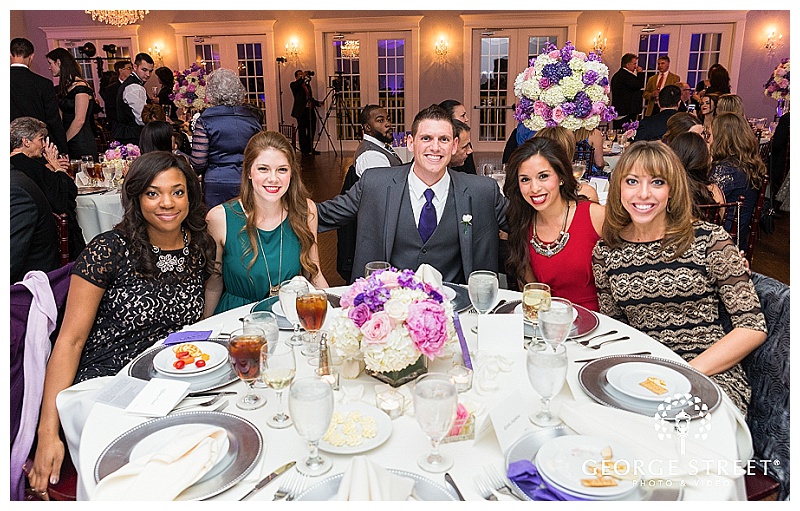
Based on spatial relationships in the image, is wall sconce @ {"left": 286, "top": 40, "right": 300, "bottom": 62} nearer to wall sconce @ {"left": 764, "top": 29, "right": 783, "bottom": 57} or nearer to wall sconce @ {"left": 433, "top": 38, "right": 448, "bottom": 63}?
wall sconce @ {"left": 433, "top": 38, "right": 448, "bottom": 63}

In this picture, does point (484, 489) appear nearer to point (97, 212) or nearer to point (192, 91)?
point (97, 212)

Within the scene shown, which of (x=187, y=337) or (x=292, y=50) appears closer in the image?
(x=187, y=337)

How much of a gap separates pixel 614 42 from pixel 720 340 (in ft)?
37.8

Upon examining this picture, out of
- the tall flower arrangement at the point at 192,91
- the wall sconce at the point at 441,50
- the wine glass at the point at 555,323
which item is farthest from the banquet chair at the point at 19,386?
the wall sconce at the point at 441,50

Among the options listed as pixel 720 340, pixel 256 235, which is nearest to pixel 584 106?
pixel 720 340

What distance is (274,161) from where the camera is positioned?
8.19 feet

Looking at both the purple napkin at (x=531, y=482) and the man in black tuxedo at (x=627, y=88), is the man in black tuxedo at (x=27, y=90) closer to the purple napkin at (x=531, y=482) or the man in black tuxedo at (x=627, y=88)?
the purple napkin at (x=531, y=482)

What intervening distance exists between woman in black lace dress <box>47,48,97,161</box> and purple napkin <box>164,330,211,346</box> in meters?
4.84

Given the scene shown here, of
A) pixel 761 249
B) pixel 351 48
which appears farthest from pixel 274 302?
pixel 351 48

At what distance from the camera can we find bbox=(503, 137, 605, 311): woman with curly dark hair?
8.00 feet

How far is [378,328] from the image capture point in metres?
1.46

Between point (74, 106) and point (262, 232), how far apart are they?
4.60 metres

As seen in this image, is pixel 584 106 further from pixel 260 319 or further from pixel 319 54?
pixel 319 54

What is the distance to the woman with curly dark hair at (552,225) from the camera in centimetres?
244
